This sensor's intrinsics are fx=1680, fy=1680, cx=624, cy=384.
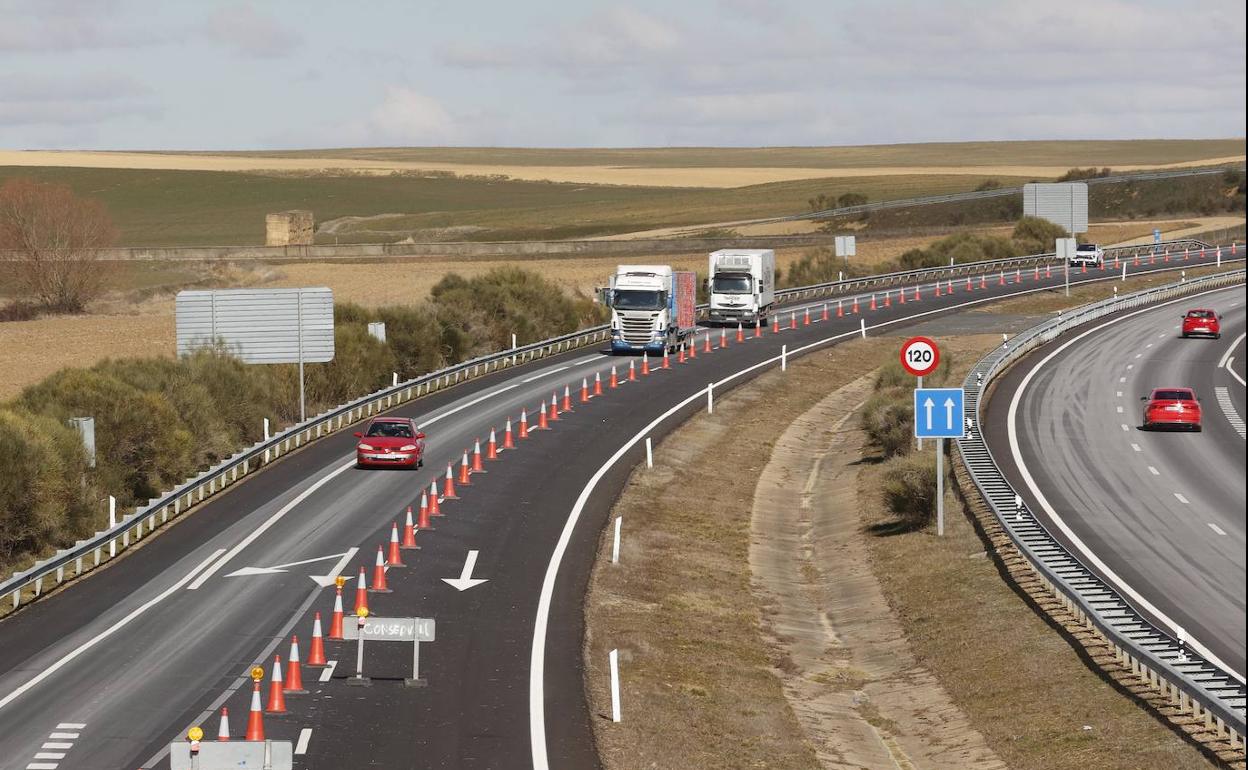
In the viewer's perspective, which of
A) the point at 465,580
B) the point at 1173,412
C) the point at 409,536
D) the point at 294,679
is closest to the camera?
the point at 294,679

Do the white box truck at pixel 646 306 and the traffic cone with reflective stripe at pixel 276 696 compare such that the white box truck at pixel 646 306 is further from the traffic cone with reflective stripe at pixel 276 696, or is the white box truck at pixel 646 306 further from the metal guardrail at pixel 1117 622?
the traffic cone with reflective stripe at pixel 276 696

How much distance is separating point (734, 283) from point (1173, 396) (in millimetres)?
29911

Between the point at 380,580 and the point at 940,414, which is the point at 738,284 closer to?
the point at 940,414

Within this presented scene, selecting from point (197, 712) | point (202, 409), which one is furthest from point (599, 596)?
point (202, 409)

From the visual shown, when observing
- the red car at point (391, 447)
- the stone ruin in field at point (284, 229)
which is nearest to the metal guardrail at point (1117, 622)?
the red car at point (391, 447)

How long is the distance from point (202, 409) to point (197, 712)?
94.5ft

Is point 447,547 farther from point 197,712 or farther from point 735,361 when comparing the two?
point 735,361

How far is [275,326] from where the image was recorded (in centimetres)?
5800

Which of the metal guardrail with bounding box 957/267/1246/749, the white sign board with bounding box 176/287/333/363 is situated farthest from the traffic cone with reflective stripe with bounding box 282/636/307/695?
the white sign board with bounding box 176/287/333/363

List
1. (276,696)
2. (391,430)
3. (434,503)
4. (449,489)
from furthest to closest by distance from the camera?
1. (391,430)
2. (449,489)
3. (434,503)
4. (276,696)

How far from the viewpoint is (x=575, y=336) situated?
78.5 metres

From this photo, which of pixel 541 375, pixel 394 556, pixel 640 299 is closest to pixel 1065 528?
pixel 394 556

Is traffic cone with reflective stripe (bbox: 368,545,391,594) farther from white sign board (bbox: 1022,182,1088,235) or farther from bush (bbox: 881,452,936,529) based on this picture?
white sign board (bbox: 1022,182,1088,235)

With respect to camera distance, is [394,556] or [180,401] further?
[180,401]
